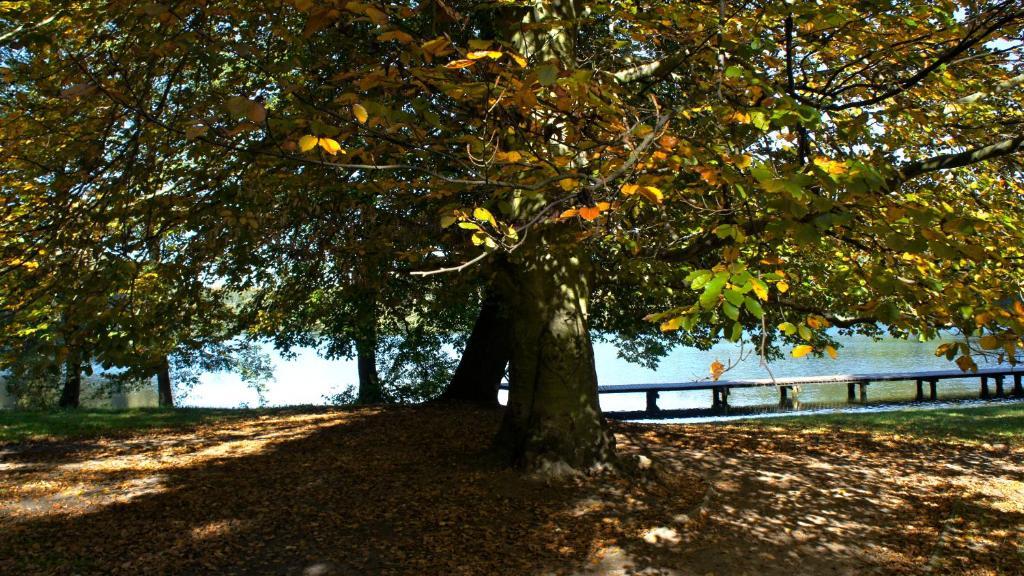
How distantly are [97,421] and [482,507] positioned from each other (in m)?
7.83

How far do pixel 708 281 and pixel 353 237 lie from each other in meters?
5.90

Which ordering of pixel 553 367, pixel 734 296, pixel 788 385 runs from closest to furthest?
pixel 734 296, pixel 553 367, pixel 788 385

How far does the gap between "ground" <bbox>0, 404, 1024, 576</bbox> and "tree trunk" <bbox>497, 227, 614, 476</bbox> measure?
0.34 meters

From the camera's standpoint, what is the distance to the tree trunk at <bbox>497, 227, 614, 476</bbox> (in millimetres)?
6949

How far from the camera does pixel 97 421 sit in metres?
11.2

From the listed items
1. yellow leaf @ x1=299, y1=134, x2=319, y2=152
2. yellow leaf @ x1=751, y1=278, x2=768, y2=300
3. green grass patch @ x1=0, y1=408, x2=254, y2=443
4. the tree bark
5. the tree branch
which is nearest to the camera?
yellow leaf @ x1=751, y1=278, x2=768, y2=300

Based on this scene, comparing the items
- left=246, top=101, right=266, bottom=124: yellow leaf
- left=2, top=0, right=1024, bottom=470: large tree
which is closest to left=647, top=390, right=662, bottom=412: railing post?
left=2, top=0, right=1024, bottom=470: large tree

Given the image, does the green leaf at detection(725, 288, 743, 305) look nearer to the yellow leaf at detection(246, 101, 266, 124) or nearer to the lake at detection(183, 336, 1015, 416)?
the yellow leaf at detection(246, 101, 266, 124)

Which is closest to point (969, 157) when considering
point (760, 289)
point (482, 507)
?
point (760, 289)

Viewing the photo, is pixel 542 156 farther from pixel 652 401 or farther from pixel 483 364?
pixel 652 401

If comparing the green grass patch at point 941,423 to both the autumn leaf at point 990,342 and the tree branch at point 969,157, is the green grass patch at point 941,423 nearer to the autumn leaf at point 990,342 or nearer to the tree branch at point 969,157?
the tree branch at point 969,157

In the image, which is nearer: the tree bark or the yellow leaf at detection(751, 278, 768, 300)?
the yellow leaf at detection(751, 278, 768, 300)

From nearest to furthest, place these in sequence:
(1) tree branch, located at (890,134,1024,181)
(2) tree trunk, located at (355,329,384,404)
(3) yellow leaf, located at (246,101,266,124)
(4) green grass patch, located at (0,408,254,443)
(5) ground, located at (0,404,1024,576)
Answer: (3) yellow leaf, located at (246,101,266,124)
(1) tree branch, located at (890,134,1024,181)
(5) ground, located at (0,404,1024,576)
(4) green grass patch, located at (0,408,254,443)
(2) tree trunk, located at (355,329,384,404)

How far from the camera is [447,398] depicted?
40.8 ft
